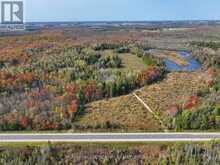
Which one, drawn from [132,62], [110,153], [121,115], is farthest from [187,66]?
[110,153]

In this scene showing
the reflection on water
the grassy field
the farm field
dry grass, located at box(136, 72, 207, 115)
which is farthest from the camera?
the reflection on water

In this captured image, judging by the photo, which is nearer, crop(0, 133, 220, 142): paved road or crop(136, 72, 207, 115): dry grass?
crop(0, 133, 220, 142): paved road

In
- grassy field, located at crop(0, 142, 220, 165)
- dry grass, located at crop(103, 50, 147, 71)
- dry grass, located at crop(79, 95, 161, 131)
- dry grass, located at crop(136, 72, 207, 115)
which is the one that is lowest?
grassy field, located at crop(0, 142, 220, 165)

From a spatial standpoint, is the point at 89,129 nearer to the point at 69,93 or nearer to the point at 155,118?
the point at 155,118

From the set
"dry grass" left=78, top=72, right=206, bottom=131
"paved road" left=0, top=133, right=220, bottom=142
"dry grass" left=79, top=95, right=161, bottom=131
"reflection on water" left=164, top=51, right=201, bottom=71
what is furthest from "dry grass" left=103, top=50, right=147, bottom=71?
"paved road" left=0, top=133, right=220, bottom=142

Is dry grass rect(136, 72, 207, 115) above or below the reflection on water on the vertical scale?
below

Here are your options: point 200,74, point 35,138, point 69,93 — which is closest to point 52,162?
point 35,138

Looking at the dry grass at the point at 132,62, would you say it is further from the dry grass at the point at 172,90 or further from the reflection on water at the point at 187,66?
the dry grass at the point at 172,90

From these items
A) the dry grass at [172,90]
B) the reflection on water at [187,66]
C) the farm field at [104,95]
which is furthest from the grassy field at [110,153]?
the reflection on water at [187,66]

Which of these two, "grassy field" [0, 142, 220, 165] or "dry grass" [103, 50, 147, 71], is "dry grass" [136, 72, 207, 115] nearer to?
"dry grass" [103, 50, 147, 71]
